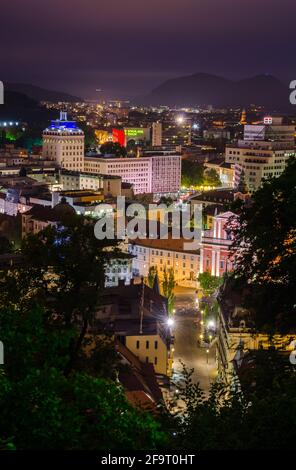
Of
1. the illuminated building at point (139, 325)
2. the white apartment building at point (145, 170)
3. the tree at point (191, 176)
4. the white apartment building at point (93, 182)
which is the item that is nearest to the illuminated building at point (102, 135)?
the tree at point (191, 176)

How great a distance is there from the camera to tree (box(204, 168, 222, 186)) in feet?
170

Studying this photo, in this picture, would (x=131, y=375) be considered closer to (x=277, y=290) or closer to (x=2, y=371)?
(x=277, y=290)

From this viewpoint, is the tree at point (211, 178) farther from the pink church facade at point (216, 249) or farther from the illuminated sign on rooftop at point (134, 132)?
the pink church facade at point (216, 249)

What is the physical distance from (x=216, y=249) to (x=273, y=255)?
17925mm

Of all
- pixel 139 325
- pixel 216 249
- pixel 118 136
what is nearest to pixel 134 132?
pixel 118 136

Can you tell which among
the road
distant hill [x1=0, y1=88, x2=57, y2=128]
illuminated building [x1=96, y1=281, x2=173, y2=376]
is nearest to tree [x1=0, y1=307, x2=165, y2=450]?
illuminated building [x1=96, y1=281, x2=173, y2=376]

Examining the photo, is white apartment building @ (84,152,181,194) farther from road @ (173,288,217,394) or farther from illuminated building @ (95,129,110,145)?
illuminated building @ (95,129,110,145)

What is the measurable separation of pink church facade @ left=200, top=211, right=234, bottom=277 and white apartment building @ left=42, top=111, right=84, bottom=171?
74.1ft

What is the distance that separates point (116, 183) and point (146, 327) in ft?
81.2

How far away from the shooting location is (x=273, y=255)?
7.40 meters

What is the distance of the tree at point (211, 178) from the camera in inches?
2036

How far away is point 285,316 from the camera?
24.0 feet

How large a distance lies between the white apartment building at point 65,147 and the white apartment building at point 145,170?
64cm
